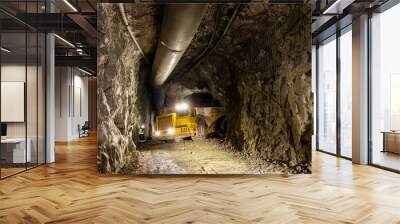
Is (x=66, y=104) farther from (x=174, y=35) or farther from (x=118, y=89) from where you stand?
(x=174, y=35)

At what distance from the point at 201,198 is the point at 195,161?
1423 millimetres

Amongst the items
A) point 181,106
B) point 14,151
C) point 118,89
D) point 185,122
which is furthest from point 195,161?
point 14,151

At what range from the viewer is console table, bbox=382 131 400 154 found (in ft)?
22.6

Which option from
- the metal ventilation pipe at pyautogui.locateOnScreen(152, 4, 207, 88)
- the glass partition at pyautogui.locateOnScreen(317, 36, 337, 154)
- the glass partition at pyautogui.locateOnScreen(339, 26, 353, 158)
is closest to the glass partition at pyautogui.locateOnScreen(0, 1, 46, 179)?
the metal ventilation pipe at pyautogui.locateOnScreen(152, 4, 207, 88)

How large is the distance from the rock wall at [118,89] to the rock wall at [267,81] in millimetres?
830

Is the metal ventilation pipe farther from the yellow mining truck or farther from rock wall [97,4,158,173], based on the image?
the yellow mining truck

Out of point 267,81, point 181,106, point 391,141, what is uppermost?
point 267,81

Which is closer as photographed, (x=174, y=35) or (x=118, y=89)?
(x=174, y=35)

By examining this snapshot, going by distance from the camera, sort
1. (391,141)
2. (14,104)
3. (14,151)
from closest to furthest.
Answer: (14,151)
(14,104)
(391,141)

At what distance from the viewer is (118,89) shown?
5.55 meters

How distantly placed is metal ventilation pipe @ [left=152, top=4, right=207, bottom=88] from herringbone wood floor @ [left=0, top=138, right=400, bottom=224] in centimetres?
183

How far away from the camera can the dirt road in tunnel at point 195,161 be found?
5.59 meters

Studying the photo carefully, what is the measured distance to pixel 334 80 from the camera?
343 inches

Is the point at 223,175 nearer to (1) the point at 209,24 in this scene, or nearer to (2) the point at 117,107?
(2) the point at 117,107
